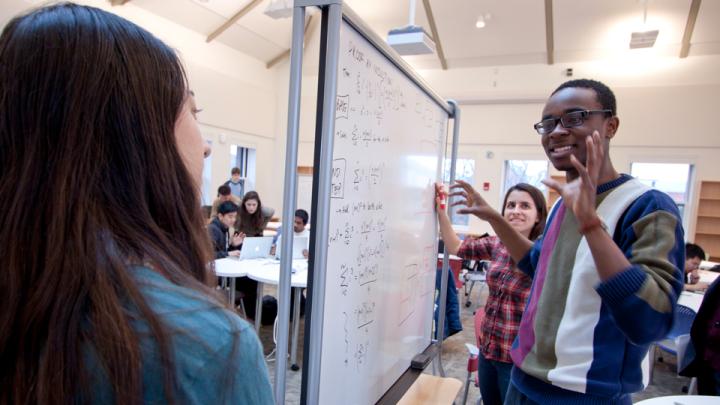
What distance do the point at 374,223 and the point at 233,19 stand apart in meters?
7.83

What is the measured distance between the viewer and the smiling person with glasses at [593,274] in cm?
82

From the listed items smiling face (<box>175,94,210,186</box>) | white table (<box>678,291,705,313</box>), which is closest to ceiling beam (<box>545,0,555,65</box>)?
white table (<box>678,291,705,313</box>)

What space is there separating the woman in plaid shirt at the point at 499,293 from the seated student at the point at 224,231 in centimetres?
245

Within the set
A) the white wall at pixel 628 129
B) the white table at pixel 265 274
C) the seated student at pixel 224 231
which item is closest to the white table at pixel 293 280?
the white table at pixel 265 274

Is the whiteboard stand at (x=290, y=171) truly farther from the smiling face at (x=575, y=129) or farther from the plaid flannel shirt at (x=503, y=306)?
the plaid flannel shirt at (x=503, y=306)

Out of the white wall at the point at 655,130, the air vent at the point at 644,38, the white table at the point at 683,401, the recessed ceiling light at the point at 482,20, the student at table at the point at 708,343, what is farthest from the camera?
the recessed ceiling light at the point at 482,20

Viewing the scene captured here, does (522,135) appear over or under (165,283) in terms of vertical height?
over

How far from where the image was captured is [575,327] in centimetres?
97

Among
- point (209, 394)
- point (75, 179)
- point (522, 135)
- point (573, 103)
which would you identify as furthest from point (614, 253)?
→ point (522, 135)

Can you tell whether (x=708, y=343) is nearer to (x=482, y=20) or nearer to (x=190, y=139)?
(x=190, y=139)

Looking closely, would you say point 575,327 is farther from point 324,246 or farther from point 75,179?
point 75,179

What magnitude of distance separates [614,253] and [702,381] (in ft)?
6.00

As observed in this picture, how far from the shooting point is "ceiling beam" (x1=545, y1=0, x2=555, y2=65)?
6.53 meters

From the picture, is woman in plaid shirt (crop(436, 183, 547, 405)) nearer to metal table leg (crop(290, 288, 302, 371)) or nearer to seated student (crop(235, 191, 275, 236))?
metal table leg (crop(290, 288, 302, 371))
